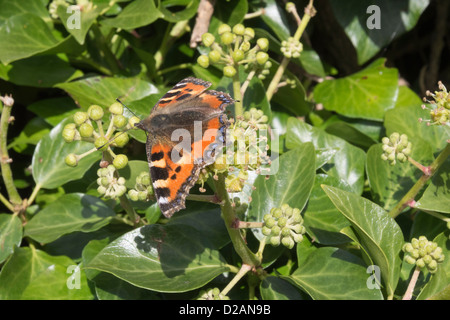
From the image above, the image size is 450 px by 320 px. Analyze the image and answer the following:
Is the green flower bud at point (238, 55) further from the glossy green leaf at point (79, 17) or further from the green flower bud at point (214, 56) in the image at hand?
the glossy green leaf at point (79, 17)

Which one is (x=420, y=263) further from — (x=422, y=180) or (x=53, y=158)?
(x=53, y=158)

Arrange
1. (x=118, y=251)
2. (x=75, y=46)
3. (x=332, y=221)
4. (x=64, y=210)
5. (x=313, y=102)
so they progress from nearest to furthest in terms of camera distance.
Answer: (x=118, y=251), (x=332, y=221), (x=64, y=210), (x=75, y=46), (x=313, y=102)

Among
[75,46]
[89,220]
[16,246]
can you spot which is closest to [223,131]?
[89,220]

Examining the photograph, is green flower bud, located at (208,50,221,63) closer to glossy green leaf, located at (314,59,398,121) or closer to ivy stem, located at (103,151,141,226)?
ivy stem, located at (103,151,141,226)

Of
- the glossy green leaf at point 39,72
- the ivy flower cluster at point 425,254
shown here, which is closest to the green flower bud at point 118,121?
the ivy flower cluster at point 425,254

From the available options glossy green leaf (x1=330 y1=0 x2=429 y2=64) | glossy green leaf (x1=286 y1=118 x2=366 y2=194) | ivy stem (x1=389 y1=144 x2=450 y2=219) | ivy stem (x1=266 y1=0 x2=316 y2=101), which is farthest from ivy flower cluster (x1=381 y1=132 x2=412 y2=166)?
glossy green leaf (x1=330 y1=0 x2=429 y2=64)

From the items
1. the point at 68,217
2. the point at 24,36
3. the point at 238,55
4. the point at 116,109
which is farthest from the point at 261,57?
the point at 24,36

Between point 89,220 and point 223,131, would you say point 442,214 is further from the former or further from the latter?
point 89,220
